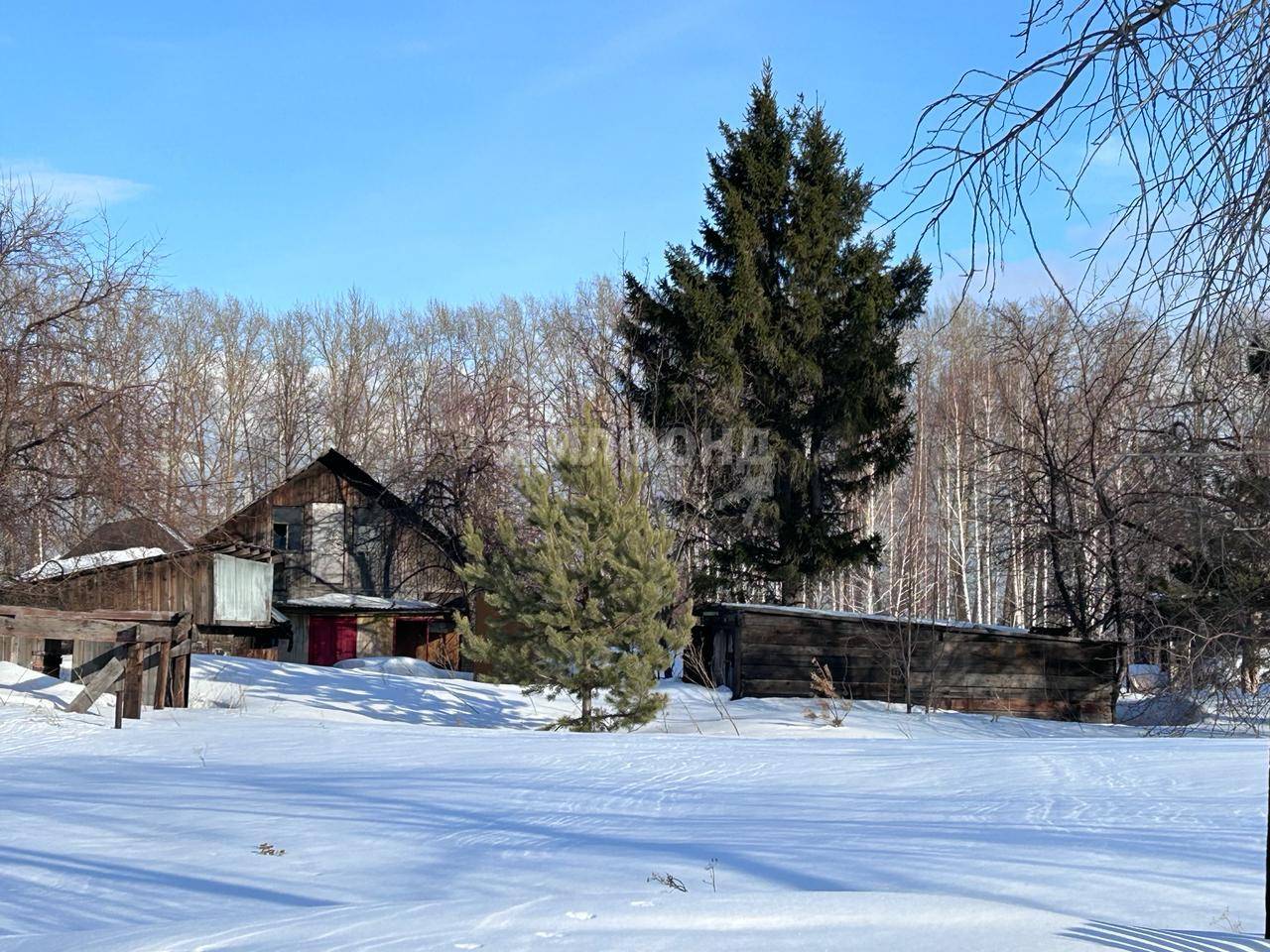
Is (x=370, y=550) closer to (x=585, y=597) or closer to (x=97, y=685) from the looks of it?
(x=585, y=597)

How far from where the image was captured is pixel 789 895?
383cm

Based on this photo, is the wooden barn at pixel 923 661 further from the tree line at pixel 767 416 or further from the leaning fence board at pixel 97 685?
the leaning fence board at pixel 97 685

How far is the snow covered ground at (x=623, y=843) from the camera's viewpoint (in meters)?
3.52

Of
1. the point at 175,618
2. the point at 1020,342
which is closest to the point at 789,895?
the point at 175,618

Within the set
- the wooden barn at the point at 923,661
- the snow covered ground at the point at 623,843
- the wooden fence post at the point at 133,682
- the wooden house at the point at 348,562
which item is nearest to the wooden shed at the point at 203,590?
the wooden house at the point at 348,562

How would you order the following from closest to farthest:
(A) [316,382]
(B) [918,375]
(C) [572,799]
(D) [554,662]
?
(C) [572,799], (D) [554,662], (B) [918,375], (A) [316,382]

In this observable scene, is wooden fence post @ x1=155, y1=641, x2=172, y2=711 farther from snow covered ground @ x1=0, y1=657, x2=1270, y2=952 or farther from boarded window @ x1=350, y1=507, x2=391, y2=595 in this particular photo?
boarded window @ x1=350, y1=507, x2=391, y2=595

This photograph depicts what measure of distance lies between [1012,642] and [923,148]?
67.6 ft

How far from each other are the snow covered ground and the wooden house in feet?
86.4

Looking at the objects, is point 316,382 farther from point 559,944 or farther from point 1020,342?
point 559,944

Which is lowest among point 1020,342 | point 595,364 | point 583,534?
point 583,534

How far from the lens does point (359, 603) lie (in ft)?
115

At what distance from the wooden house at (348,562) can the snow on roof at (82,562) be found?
10.1 m

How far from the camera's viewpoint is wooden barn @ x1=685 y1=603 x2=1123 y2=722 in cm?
2202
